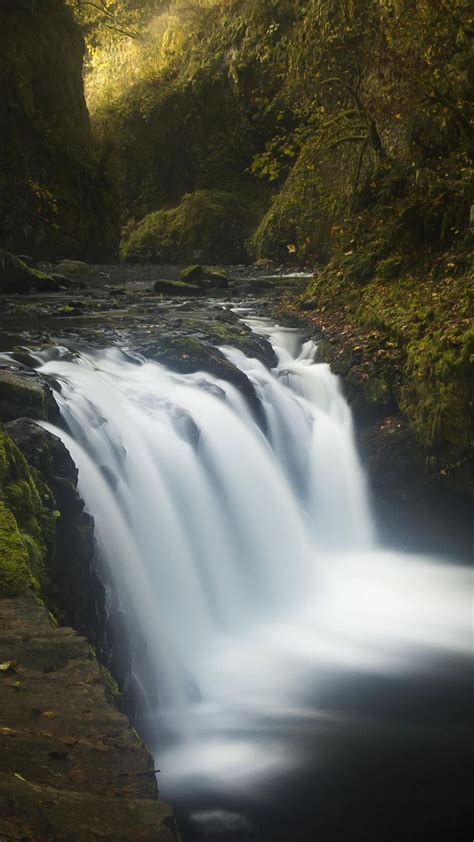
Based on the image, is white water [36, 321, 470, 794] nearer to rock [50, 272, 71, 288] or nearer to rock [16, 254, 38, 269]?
rock [50, 272, 71, 288]

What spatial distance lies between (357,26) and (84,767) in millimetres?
12226

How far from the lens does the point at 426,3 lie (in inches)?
424

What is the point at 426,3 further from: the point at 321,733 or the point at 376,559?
the point at 321,733

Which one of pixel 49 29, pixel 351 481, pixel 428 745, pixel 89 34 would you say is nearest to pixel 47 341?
pixel 351 481

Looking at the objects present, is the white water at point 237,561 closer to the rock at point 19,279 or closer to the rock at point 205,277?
the rock at point 19,279

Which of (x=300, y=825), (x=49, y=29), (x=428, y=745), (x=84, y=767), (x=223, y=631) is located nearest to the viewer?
(x=84, y=767)

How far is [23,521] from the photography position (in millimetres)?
5195

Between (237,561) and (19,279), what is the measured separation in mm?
10312

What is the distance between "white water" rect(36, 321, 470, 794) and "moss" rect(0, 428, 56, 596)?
0.98 metres

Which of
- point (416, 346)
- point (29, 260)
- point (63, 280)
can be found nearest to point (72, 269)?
point (29, 260)

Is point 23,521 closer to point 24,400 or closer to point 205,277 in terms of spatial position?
point 24,400

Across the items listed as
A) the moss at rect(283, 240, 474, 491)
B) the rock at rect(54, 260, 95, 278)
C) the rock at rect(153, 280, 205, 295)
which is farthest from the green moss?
the rock at rect(54, 260, 95, 278)

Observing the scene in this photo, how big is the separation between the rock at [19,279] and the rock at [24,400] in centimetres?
973

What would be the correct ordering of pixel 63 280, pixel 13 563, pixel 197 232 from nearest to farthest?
pixel 13 563, pixel 63 280, pixel 197 232
